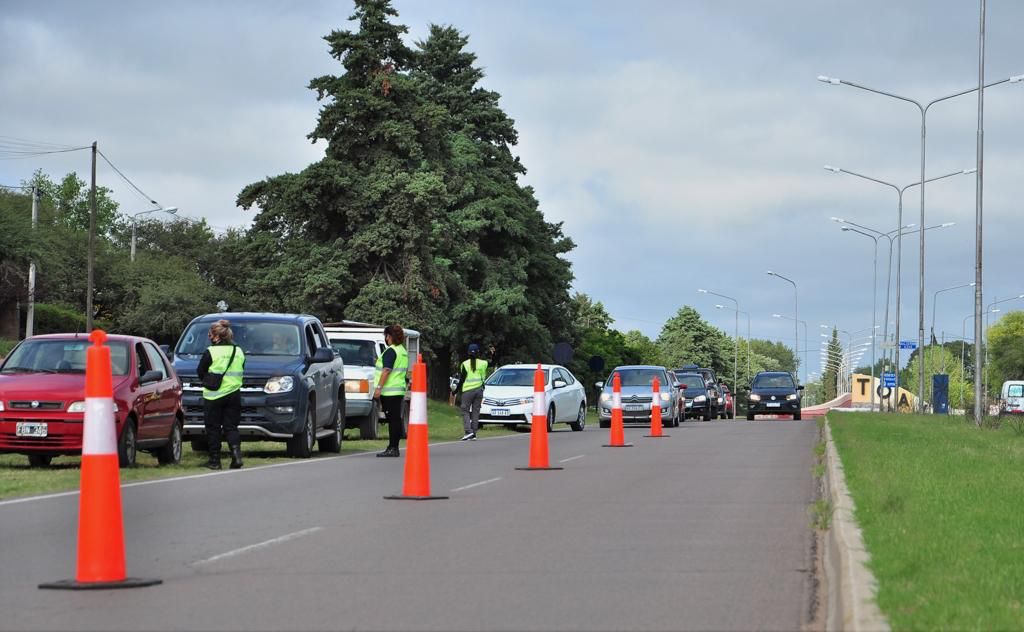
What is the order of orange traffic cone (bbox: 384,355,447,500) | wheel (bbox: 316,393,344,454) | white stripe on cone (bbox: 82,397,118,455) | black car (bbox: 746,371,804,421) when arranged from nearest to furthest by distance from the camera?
white stripe on cone (bbox: 82,397,118,455) → orange traffic cone (bbox: 384,355,447,500) → wheel (bbox: 316,393,344,454) → black car (bbox: 746,371,804,421)

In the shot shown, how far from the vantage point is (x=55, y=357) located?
65.2ft

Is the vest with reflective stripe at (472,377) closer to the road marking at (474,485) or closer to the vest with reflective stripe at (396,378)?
the vest with reflective stripe at (396,378)

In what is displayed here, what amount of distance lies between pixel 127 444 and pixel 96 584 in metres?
10.4

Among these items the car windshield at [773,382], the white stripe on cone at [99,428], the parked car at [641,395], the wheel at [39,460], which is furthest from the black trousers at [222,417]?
the car windshield at [773,382]

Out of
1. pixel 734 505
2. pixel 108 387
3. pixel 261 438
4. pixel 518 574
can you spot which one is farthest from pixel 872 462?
pixel 108 387

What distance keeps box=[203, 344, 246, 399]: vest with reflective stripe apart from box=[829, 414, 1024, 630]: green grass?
7.47m

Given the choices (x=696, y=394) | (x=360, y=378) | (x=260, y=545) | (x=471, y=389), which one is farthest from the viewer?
(x=696, y=394)

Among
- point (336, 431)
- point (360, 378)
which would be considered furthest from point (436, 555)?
point (360, 378)

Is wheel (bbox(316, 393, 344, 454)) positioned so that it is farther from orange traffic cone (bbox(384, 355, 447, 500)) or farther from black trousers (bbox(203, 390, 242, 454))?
orange traffic cone (bbox(384, 355, 447, 500))

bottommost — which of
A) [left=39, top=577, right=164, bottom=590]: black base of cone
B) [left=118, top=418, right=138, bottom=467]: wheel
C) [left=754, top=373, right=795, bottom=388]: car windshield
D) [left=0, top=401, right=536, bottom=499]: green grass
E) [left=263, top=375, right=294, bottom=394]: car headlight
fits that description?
[left=39, top=577, right=164, bottom=590]: black base of cone

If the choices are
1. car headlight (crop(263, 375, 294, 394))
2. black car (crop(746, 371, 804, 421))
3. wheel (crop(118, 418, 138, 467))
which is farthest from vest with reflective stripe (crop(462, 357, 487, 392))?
black car (crop(746, 371, 804, 421))

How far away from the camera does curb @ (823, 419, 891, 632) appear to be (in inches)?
279

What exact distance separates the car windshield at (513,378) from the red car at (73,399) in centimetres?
1667

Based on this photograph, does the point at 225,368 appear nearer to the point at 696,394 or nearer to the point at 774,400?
the point at 696,394
